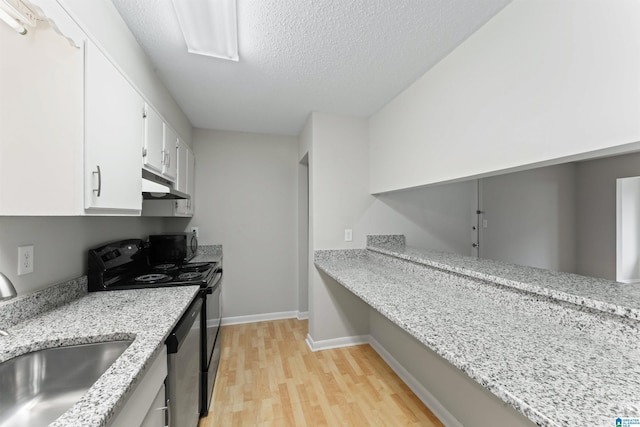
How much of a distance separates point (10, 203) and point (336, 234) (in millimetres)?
2174

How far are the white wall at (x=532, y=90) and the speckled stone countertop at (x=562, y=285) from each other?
55cm

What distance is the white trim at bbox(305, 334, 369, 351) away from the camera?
2532 mm

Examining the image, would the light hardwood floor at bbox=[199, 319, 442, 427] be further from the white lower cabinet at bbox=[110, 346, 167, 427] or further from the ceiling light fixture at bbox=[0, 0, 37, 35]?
the ceiling light fixture at bbox=[0, 0, 37, 35]

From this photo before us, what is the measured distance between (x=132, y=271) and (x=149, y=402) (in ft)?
4.19

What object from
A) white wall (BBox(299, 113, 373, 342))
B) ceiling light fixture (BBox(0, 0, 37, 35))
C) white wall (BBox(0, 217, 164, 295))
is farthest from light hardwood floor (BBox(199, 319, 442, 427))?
ceiling light fixture (BBox(0, 0, 37, 35))

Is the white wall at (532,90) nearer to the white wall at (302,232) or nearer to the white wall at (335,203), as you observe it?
the white wall at (335,203)

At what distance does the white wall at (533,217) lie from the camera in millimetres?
1915

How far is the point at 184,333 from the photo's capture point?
48.3 inches

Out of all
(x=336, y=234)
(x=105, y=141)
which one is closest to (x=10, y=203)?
(x=105, y=141)

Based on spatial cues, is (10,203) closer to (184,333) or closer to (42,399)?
(42,399)

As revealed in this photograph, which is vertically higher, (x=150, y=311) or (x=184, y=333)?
(x=150, y=311)

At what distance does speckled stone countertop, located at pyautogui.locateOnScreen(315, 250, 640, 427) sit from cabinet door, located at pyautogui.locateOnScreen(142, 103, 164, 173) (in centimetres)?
157

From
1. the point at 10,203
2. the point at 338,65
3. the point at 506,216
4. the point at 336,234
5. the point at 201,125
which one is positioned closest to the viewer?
the point at 10,203

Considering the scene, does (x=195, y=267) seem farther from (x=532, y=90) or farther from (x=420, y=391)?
(x=532, y=90)
